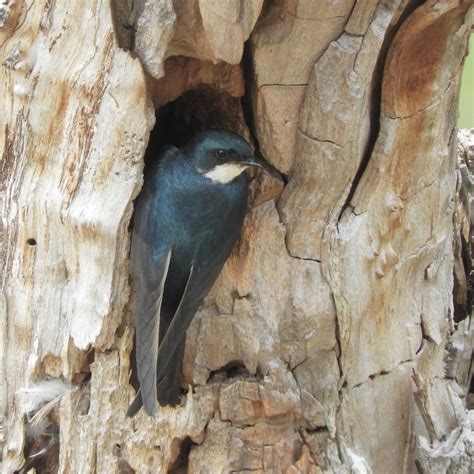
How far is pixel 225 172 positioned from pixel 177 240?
0.20 metres

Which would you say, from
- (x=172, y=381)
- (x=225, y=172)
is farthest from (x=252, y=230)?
(x=172, y=381)

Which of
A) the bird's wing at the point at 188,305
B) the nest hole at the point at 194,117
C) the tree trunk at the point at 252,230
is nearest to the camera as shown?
the tree trunk at the point at 252,230

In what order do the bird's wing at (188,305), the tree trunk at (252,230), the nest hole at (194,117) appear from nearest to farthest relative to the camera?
the tree trunk at (252,230)
the bird's wing at (188,305)
the nest hole at (194,117)

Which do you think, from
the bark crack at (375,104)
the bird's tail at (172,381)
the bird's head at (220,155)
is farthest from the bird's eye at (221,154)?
the bird's tail at (172,381)

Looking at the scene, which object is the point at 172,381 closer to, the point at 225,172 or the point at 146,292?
the point at 146,292

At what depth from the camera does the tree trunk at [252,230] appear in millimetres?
2033

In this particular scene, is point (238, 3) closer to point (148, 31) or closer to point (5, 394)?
point (148, 31)

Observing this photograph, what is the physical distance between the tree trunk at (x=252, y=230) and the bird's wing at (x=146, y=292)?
0.15ft

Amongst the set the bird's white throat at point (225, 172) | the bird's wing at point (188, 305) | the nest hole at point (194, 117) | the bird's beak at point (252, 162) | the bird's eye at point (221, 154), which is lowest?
the bird's wing at point (188, 305)

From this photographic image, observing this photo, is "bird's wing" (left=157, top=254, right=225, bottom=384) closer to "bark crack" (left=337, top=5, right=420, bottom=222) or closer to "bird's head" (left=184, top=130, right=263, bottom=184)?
"bird's head" (left=184, top=130, right=263, bottom=184)

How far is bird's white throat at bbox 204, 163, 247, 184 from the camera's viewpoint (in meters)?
2.21

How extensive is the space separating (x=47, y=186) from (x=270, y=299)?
59 centimetres

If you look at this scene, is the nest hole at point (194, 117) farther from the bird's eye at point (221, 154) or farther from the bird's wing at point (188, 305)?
the bird's wing at point (188, 305)

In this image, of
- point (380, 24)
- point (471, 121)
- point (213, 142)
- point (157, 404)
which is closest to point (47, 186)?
point (213, 142)
